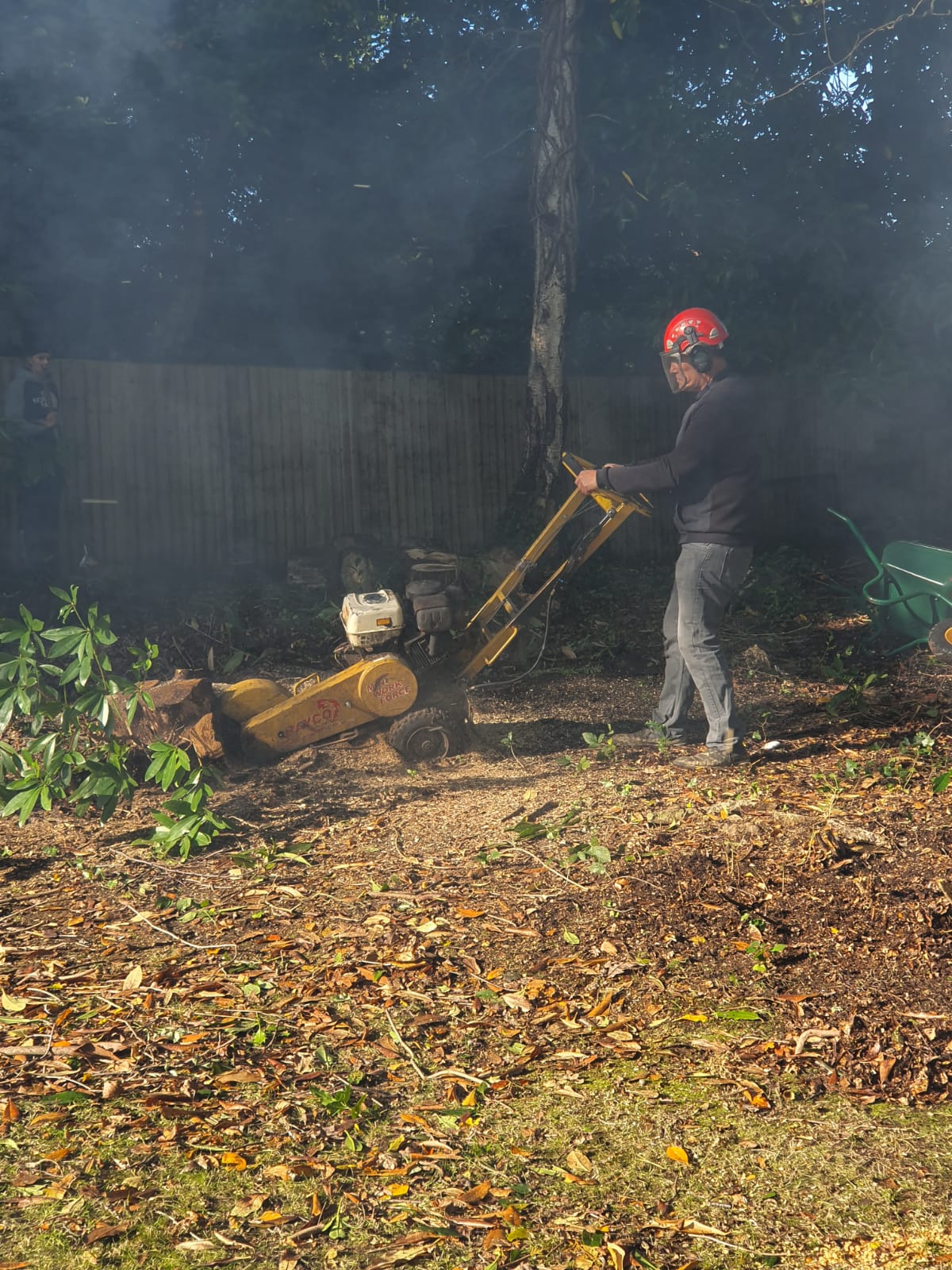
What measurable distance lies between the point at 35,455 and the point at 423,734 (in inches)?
215

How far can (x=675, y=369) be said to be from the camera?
534 cm

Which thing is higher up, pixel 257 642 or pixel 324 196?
pixel 324 196

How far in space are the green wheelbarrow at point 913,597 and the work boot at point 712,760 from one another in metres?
2.17

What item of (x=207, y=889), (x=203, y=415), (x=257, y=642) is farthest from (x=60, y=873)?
(x=203, y=415)

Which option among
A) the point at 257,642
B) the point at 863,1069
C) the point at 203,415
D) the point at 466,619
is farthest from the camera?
the point at 203,415

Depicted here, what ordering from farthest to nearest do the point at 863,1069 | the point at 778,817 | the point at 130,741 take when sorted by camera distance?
the point at 130,741 → the point at 778,817 → the point at 863,1069

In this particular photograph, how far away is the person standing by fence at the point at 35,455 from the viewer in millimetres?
9172

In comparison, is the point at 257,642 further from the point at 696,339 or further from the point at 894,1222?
the point at 894,1222

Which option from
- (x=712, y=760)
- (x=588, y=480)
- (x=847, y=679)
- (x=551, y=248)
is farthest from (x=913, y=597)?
(x=551, y=248)

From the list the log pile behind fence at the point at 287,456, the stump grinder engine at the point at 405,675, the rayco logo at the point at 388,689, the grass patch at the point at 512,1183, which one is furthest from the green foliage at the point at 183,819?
the log pile behind fence at the point at 287,456

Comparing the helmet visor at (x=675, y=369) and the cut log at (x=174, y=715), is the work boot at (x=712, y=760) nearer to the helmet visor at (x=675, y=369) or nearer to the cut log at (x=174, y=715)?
the helmet visor at (x=675, y=369)

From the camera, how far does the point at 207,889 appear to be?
4055mm

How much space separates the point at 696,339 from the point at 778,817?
230cm

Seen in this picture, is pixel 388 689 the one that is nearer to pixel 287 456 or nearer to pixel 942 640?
pixel 942 640
